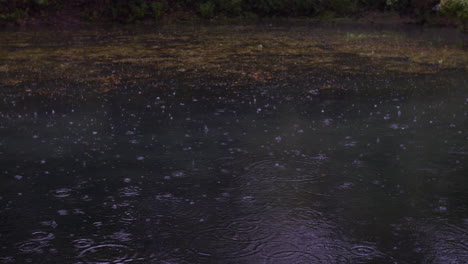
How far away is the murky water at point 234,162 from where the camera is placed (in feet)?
17.4

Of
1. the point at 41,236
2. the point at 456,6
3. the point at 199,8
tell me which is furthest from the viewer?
the point at 199,8

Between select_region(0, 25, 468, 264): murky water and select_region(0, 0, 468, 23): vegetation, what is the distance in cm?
1419

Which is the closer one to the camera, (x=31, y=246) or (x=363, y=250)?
(x=363, y=250)

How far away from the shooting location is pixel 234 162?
25.2ft

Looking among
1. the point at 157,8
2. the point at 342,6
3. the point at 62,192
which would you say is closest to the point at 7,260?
the point at 62,192

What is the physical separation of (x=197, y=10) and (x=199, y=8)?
0.96ft

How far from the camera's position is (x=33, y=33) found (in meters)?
23.9

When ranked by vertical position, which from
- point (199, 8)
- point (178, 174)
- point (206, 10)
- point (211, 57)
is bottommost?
point (178, 174)

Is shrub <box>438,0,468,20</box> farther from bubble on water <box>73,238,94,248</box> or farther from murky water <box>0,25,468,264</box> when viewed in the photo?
bubble on water <box>73,238,94,248</box>

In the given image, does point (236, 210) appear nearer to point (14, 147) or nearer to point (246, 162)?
point (246, 162)

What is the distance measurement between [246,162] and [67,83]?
7.16 m

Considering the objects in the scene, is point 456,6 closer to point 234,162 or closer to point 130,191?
point 234,162

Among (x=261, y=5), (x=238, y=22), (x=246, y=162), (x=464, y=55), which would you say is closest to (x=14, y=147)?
(x=246, y=162)

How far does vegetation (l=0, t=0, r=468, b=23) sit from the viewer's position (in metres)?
28.9
